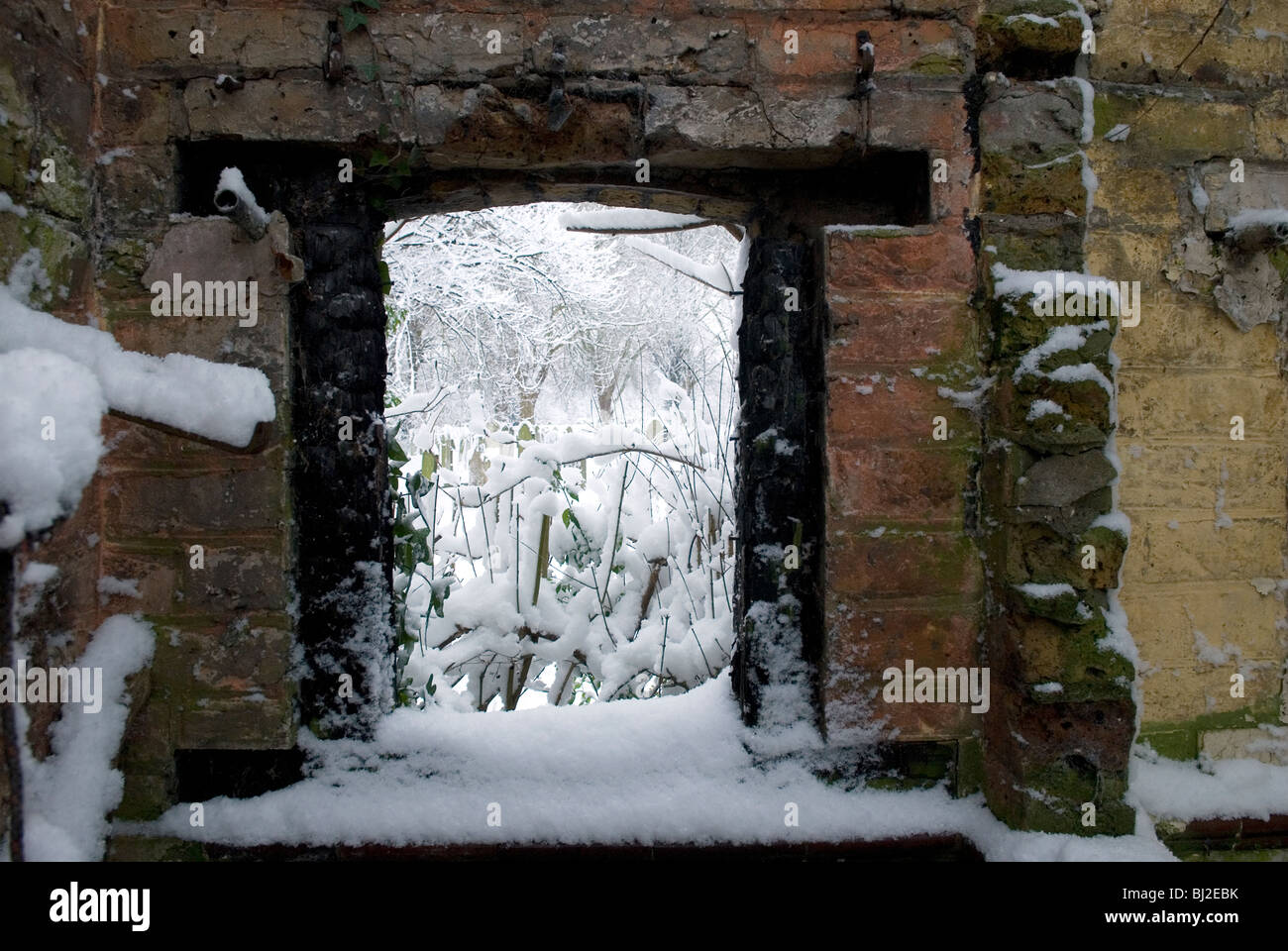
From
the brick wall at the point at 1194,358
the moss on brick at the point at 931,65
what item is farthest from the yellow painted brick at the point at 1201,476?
the moss on brick at the point at 931,65

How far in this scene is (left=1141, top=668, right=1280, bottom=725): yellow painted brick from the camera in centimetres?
196

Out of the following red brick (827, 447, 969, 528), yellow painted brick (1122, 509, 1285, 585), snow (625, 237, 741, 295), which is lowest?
yellow painted brick (1122, 509, 1285, 585)

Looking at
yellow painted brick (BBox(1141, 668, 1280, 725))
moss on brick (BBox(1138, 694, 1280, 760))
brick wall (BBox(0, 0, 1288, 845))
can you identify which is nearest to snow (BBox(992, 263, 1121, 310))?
brick wall (BBox(0, 0, 1288, 845))

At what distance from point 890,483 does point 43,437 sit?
1820mm

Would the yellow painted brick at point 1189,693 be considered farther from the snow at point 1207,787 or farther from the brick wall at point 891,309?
the snow at point 1207,787

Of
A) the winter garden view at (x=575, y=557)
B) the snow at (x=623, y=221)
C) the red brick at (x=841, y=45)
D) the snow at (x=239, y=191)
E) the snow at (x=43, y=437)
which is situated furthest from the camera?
the winter garden view at (x=575, y=557)

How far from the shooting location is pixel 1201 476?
76.7 inches

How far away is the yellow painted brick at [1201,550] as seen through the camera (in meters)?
1.94

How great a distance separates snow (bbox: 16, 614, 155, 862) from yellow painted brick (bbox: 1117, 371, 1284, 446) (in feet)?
8.46

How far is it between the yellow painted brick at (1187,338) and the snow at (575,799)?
47.6 inches

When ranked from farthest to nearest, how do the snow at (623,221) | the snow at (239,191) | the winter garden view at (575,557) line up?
the winter garden view at (575,557) → the snow at (623,221) → the snow at (239,191)

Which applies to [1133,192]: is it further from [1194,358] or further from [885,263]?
[885,263]

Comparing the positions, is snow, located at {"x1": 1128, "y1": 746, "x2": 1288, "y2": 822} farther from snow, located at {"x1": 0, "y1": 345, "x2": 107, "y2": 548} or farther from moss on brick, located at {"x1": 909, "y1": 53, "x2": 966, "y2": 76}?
snow, located at {"x1": 0, "y1": 345, "x2": 107, "y2": 548}
